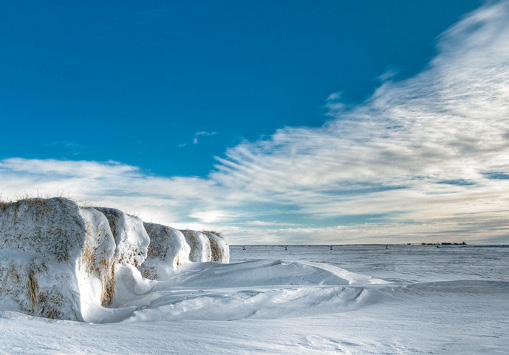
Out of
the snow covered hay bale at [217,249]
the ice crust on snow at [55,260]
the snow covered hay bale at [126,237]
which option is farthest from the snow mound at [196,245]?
the ice crust on snow at [55,260]

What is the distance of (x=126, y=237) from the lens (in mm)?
9453

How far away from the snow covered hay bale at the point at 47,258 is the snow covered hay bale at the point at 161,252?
154 inches

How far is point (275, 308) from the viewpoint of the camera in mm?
7766

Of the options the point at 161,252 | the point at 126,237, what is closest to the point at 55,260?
the point at 126,237

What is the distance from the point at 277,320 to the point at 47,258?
4.45m

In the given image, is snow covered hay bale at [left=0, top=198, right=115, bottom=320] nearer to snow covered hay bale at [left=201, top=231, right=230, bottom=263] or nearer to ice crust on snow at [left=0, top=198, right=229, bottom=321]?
ice crust on snow at [left=0, top=198, right=229, bottom=321]

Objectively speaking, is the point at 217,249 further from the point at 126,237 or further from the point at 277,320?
the point at 277,320

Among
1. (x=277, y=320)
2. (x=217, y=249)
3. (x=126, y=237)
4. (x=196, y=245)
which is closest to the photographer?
(x=277, y=320)

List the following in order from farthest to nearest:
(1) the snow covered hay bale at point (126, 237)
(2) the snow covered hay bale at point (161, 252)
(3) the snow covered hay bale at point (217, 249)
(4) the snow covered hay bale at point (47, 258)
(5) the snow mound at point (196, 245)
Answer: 1. (3) the snow covered hay bale at point (217, 249)
2. (5) the snow mound at point (196, 245)
3. (2) the snow covered hay bale at point (161, 252)
4. (1) the snow covered hay bale at point (126, 237)
5. (4) the snow covered hay bale at point (47, 258)

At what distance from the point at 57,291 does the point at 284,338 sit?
4317 mm

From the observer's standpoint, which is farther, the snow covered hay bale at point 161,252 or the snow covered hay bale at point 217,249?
the snow covered hay bale at point 217,249

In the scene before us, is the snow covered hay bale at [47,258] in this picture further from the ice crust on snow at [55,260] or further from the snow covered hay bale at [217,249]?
the snow covered hay bale at [217,249]

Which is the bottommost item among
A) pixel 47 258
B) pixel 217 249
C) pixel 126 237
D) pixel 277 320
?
pixel 277 320

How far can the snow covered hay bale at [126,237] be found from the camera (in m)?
9.27
